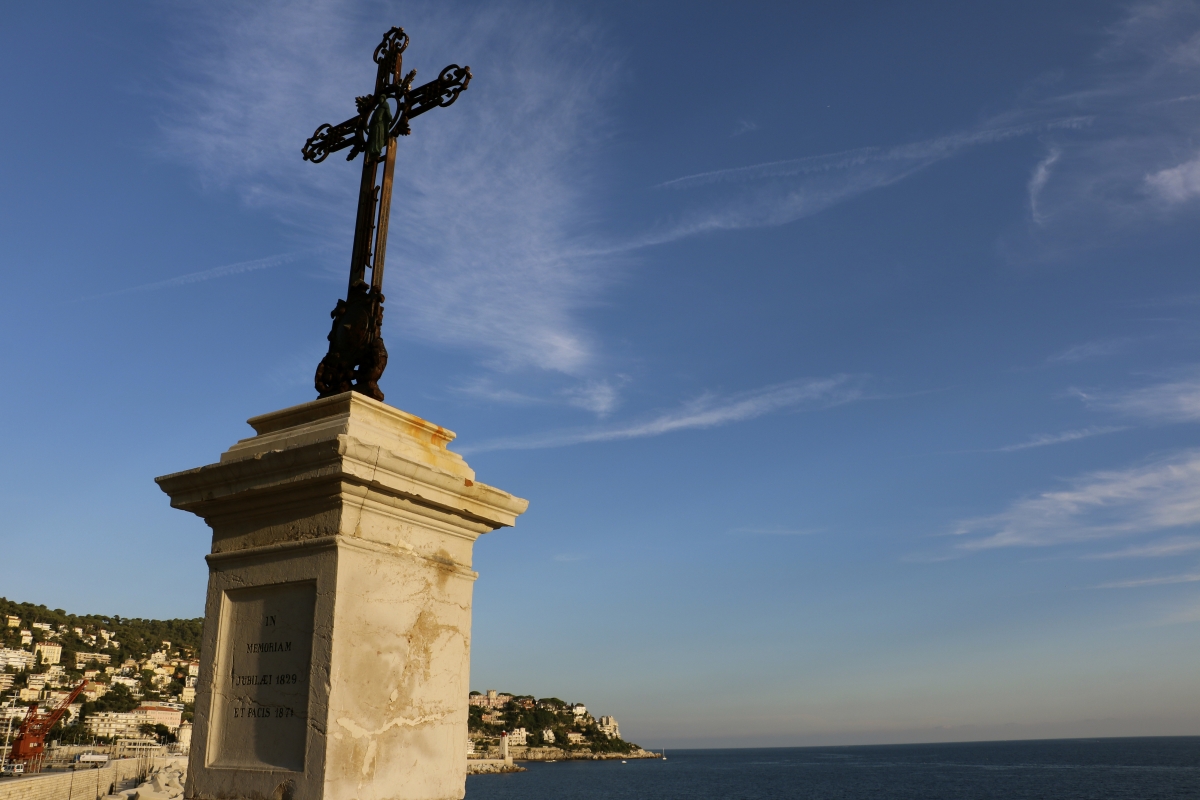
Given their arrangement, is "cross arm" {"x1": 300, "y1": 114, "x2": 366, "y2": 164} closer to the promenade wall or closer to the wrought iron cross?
the wrought iron cross

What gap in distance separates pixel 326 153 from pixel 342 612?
9.60 ft

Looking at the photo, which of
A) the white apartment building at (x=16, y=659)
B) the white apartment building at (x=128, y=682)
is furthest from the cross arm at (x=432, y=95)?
the white apartment building at (x=16, y=659)

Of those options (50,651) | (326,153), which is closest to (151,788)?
(326,153)

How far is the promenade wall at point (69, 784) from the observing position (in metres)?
42.3

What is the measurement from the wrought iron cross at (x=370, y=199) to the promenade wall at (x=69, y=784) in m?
46.1

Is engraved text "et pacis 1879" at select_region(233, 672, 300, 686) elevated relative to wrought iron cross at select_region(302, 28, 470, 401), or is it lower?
lower

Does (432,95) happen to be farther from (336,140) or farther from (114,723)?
(114,723)

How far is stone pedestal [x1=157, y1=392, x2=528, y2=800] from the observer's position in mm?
3812

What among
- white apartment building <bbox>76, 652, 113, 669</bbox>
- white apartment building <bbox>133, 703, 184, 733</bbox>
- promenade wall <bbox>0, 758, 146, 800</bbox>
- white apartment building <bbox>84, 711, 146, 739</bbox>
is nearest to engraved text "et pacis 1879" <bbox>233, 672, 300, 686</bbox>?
promenade wall <bbox>0, 758, 146, 800</bbox>

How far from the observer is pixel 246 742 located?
396 centimetres

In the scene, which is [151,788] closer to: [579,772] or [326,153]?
[326,153]

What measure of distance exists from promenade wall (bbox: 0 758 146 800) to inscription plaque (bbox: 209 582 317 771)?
150 ft

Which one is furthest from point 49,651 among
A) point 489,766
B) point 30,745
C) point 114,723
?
point 30,745

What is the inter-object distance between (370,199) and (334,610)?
2.24 meters
